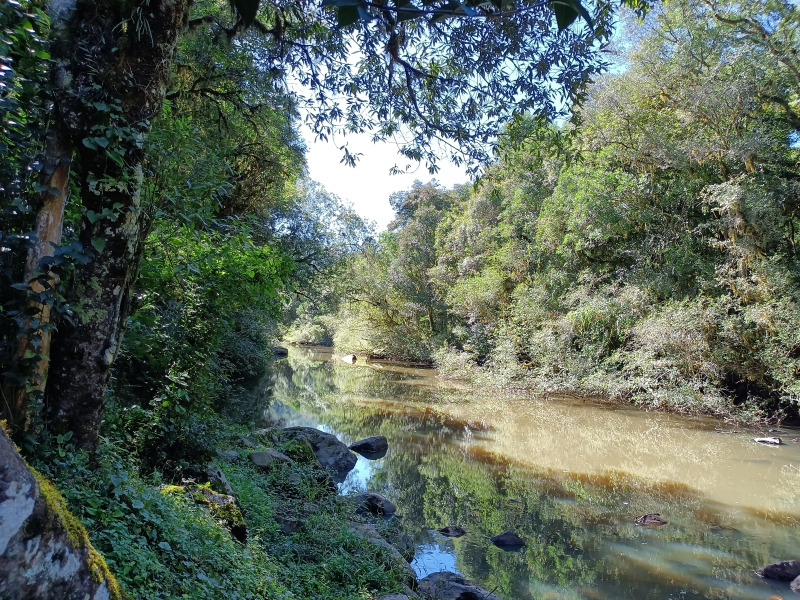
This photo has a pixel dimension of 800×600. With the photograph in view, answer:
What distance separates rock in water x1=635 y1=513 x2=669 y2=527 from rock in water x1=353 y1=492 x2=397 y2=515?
11.2 ft

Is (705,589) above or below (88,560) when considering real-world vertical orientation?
below

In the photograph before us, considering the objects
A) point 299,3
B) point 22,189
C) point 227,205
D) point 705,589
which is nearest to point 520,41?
point 299,3

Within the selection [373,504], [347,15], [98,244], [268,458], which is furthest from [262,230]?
[347,15]

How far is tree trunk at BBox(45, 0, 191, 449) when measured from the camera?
2.68 metres

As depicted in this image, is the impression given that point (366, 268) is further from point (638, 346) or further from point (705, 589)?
point (705, 589)

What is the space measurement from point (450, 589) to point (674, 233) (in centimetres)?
1267

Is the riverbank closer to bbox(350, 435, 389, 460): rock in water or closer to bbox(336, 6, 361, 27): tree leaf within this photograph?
bbox(336, 6, 361, 27): tree leaf

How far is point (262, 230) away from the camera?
14203mm

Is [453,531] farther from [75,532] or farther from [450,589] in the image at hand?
[75,532]

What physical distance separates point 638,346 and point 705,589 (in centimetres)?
965

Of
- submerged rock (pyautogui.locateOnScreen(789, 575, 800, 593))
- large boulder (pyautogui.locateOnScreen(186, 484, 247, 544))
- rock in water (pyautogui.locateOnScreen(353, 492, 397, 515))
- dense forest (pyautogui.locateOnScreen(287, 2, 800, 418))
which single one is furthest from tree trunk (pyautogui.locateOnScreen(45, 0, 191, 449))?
dense forest (pyautogui.locateOnScreen(287, 2, 800, 418))

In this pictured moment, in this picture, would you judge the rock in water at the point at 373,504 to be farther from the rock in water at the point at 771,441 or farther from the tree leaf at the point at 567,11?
the rock in water at the point at 771,441

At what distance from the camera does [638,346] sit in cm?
1420

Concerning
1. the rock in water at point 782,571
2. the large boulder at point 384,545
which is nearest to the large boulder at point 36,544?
the large boulder at point 384,545
